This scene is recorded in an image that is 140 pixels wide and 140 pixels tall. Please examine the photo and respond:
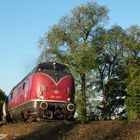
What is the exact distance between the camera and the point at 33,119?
26250mm

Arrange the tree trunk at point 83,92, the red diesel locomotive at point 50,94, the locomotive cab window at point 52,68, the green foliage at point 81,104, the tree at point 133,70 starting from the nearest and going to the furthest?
the red diesel locomotive at point 50,94 < the locomotive cab window at point 52,68 < the green foliage at point 81,104 < the tree trunk at point 83,92 < the tree at point 133,70

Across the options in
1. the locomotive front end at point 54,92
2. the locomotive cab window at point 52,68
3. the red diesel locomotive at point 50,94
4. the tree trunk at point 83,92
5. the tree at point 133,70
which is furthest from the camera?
the tree at point 133,70

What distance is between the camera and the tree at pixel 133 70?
57344 mm

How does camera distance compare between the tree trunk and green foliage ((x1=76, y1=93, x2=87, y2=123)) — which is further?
the tree trunk

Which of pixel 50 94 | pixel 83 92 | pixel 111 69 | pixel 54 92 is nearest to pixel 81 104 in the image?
pixel 83 92

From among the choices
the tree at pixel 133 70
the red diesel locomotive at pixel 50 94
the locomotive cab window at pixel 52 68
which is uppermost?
the tree at pixel 133 70

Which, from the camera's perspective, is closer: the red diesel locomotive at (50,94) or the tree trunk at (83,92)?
the red diesel locomotive at (50,94)

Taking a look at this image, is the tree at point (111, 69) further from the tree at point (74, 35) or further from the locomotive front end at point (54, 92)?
the locomotive front end at point (54, 92)

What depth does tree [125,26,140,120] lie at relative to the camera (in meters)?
57.3

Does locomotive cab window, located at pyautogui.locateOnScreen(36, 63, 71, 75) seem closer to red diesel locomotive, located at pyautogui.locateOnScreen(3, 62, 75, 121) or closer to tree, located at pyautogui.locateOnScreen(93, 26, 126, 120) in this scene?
red diesel locomotive, located at pyautogui.locateOnScreen(3, 62, 75, 121)

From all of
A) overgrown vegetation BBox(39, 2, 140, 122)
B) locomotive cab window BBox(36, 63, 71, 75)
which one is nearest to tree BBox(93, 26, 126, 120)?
overgrown vegetation BBox(39, 2, 140, 122)

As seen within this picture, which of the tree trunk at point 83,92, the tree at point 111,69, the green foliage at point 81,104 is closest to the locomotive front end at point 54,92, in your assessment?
the green foliage at point 81,104

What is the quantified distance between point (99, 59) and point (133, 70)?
16.4 feet

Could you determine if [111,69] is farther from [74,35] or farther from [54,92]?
[54,92]
